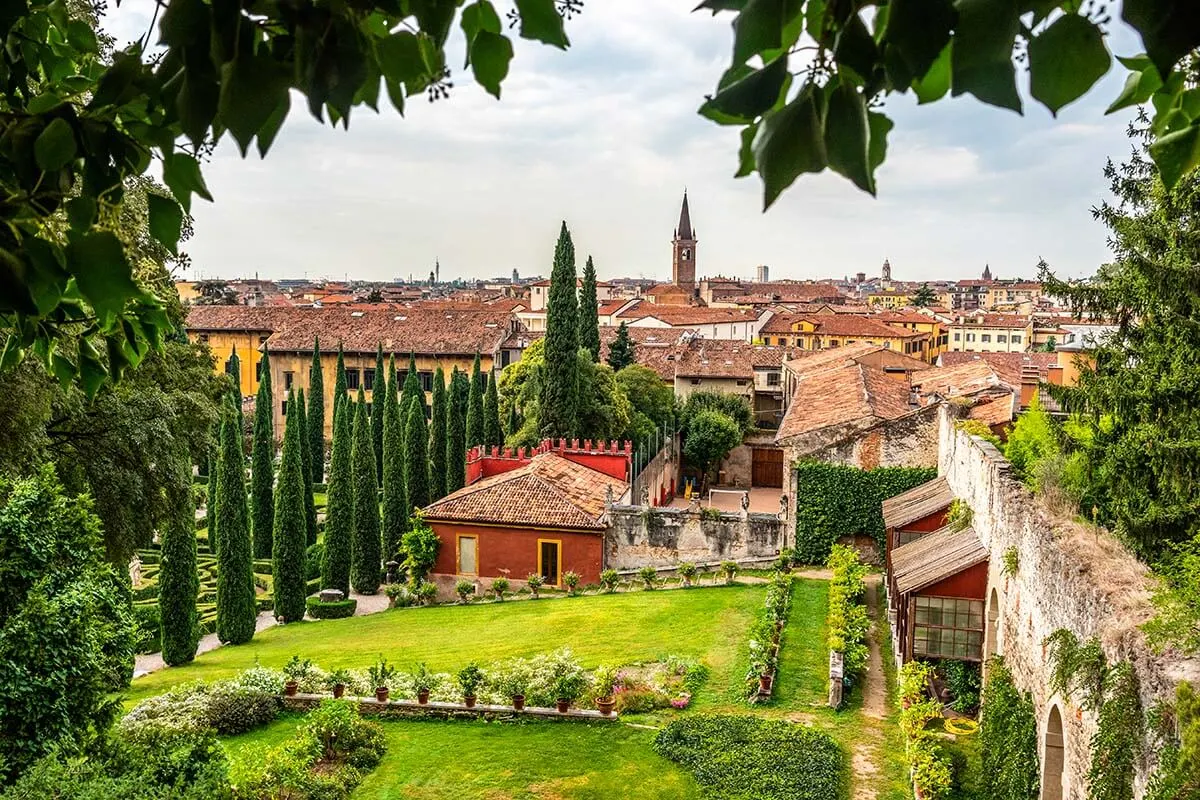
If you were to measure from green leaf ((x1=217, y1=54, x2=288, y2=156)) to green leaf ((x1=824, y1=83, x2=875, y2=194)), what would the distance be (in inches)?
33.3

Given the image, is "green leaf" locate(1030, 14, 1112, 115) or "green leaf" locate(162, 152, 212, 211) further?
"green leaf" locate(162, 152, 212, 211)

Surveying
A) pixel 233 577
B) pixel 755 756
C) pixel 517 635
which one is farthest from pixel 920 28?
pixel 233 577

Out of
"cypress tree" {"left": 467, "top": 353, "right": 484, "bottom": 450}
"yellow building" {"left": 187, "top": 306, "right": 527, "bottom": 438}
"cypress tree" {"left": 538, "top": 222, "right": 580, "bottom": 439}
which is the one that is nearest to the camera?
"cypress tree" {"left": 538, "top": 222, "right": 580, "bottom": 439}

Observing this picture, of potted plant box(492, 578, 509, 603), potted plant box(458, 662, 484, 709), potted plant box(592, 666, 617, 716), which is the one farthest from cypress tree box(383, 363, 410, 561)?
potted plant box(592, 666, 617, 716)

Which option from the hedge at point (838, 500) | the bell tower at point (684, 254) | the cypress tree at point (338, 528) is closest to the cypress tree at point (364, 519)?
the cypress tree at point (338, 528)

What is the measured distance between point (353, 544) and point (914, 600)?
17.6 meters

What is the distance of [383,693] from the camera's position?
15078 millimetres

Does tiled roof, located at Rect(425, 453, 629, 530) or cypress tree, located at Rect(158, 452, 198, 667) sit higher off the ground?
tiled roof, located at Rect(425, 453, 629, 530)

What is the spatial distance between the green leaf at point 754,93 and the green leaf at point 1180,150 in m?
0.83

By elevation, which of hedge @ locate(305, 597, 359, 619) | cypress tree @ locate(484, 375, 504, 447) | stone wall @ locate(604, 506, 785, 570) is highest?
cypress tree @ locate(484, 375, 504, 447)

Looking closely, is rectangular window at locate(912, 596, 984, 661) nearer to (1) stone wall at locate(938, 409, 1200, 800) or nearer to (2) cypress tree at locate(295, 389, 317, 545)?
(1) stone wall at locate(938, 409, 1200, 800)

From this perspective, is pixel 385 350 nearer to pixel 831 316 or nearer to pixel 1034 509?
pixel 831 316

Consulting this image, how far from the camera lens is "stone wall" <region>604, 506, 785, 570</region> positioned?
79.0 ft

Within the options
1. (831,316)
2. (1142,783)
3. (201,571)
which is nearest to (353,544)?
(201,571)
